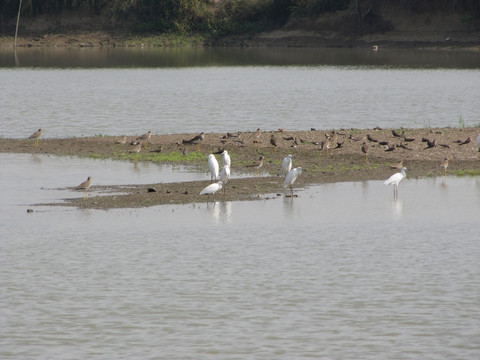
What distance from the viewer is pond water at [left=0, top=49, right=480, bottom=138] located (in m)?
32.9

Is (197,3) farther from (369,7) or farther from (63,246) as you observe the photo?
(63,246)

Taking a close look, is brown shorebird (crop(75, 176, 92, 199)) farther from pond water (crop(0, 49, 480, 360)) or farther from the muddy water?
the muddy water

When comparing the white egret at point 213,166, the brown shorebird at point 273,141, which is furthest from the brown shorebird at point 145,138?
the white egret at point 213,166

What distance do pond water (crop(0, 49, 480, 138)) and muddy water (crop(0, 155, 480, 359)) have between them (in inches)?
501

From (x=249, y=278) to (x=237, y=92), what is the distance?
32.0 metres

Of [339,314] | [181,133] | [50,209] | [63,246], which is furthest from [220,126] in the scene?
[339,314]

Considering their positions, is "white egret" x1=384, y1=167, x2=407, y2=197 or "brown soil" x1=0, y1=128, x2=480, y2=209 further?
"white egret" x1=384, y1=167, x2=407, y2=197

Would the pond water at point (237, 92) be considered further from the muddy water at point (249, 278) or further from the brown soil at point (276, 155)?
the muddy water at point (249, 278)

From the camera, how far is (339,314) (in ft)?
38.7

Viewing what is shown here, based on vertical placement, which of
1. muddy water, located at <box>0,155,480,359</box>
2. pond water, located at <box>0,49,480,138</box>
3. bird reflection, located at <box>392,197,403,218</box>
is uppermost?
pond water, located at <box>0,49,480,138</box>

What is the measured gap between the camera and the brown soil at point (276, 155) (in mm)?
19062

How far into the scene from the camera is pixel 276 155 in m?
23.7

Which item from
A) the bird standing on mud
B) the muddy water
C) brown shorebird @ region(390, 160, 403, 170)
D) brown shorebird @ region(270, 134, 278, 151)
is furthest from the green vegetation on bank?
the muddy water

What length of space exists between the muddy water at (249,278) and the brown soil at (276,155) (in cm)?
82
